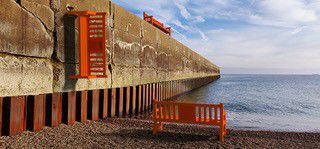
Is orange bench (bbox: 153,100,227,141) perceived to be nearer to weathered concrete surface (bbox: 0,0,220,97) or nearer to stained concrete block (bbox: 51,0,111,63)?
weathered concrete surface (bbox: 0,0,220,97)

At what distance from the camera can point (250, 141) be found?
20.5 ft

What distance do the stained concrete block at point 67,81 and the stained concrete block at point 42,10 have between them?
3.02 ft

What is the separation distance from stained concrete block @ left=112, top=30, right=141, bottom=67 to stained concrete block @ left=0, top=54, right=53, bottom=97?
10.1ft

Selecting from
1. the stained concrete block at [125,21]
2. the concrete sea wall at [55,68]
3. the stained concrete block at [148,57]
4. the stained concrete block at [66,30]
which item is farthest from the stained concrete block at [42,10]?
the stained concrete block at [148,57]

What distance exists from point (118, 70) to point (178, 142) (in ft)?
13.6

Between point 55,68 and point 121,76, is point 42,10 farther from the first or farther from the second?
point 121,76

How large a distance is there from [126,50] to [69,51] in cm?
329

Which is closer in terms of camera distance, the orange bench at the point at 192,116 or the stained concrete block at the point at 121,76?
the orange bench at the point at 192,116

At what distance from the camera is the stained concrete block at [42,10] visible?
5535 mm

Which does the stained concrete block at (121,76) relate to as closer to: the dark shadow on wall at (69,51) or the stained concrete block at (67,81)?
the stained concrete block at (67,81)

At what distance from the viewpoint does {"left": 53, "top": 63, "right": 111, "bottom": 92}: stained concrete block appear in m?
6.39

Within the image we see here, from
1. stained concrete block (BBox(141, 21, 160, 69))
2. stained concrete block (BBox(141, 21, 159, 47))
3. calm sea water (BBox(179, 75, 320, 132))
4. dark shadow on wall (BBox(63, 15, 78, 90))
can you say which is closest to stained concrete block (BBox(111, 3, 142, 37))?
stained concrete block (BBox(141, 21, 159, 47))

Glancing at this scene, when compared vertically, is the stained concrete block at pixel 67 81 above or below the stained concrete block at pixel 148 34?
below

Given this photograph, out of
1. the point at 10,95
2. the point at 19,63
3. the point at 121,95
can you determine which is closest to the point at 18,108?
the point at 10,95
